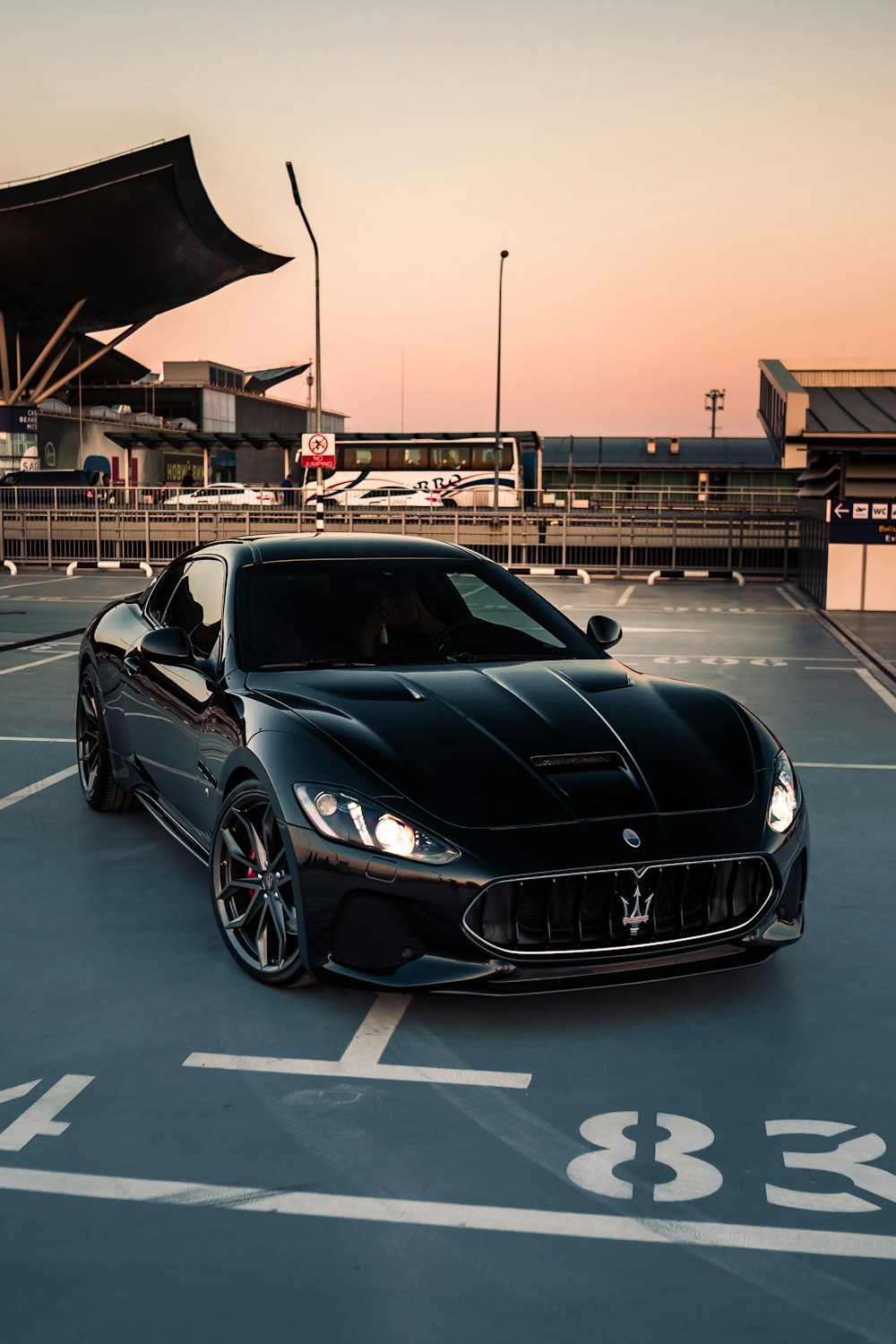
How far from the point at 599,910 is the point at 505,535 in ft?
96.7

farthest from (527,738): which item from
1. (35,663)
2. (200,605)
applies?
(35,663)

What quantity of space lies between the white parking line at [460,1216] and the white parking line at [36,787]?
429 cm

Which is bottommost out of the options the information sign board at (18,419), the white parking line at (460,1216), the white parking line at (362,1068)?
the white parking line at (362,1068)

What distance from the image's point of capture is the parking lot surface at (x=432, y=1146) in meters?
2.64

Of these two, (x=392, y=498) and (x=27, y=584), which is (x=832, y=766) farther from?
(x=392, y=498)

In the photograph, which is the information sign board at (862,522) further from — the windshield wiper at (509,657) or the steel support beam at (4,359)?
the steel support beam at (4,359)

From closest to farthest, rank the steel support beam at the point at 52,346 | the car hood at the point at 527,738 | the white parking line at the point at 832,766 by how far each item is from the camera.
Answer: the car hood at the point at 527,738
the white parking line at the point at 832,766
the steel support beam at the point at 52,346

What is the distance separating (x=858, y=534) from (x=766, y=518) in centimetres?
824

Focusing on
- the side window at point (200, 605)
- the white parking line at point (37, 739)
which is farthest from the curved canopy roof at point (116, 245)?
the side window at point (200, 605)

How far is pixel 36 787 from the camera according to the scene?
761cm

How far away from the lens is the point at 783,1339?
2.52m

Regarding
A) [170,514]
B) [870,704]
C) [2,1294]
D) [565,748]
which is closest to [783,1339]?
[2,1294]

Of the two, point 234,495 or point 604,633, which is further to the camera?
point 234,495

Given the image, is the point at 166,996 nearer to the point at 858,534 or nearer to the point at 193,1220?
the point at 193,1220
